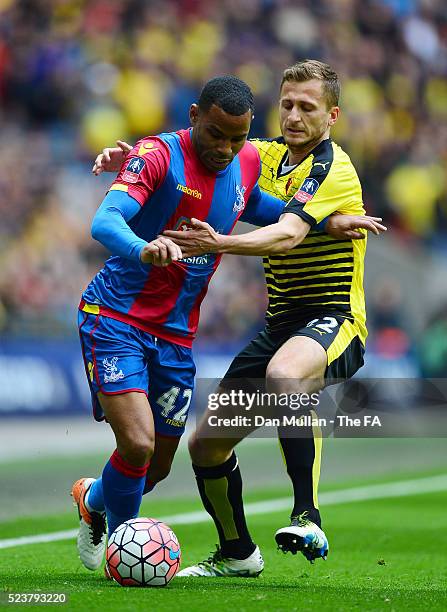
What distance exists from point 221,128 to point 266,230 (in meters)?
0.59

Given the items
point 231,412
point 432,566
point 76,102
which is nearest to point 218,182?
point 231,412

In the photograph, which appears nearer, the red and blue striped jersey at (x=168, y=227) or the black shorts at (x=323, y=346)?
the red and blue striped jersey at (x=168, y=227)

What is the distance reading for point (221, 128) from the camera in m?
5.78

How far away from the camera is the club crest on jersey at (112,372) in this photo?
231 inches

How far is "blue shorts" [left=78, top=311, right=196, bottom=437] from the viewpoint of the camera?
19.3 feet

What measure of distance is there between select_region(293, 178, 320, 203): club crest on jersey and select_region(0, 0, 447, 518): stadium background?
219 inches

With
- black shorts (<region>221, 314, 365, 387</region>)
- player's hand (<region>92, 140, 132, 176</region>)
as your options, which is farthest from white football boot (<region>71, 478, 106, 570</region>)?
player's hand (<region>92, 140, 132, 176</region>)

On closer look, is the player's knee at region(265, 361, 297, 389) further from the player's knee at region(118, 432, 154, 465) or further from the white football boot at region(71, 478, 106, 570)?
the white football boot at region(71, 478, 106, 570)

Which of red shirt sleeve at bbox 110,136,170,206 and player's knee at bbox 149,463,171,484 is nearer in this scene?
red shirt sleeve at bbox 110,136,170,206

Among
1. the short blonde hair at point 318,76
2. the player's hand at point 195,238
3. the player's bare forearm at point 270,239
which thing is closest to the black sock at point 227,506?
the player's bare forearm at point 270,239

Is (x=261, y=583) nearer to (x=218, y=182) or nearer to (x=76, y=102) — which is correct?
(x=218, y=182)

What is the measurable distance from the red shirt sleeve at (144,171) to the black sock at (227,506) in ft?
5.29

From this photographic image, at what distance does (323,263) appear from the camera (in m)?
6.42

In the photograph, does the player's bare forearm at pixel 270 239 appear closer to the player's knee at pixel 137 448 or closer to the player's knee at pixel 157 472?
the player's knee at pixel 137 448
